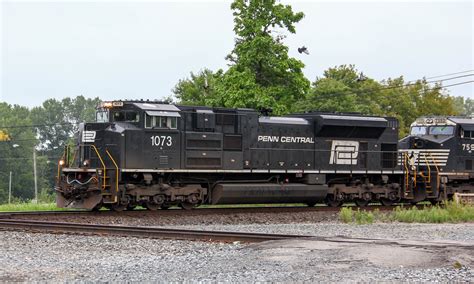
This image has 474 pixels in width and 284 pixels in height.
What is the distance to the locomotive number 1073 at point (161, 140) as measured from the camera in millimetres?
21094

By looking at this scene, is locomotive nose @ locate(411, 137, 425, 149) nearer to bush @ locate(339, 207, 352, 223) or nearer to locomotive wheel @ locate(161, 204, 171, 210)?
bush @ locate(339, 207, 352, 223)

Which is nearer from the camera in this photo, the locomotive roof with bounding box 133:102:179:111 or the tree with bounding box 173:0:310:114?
the locomotive roof with bounding box 133:102:179:111

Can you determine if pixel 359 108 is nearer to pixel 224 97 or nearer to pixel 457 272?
pixel 224 97

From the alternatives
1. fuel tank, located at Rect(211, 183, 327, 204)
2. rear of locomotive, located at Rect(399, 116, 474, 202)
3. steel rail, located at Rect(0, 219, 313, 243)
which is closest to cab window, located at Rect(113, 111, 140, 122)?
fuel tank, located at Rect(211, 183, 327, 204)

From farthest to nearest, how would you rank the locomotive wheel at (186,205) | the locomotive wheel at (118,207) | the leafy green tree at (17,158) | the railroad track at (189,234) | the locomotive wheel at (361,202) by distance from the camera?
the leafy green tree at (17,158)
the locomotive wheel at (361,202)
the locomotive wheel at (186,205)
the locomotive wheel at (118,207)
the railroad track at (189,234)

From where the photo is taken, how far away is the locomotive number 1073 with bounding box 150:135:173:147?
21.1 meters

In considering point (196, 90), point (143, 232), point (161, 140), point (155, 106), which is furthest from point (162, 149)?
point (196, 90)

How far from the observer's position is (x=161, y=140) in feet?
69.7

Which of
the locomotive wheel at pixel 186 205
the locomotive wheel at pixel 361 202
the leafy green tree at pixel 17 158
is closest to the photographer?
the locomotive wheel at pixel 186 205

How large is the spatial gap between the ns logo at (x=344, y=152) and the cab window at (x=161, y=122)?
6.04 meters

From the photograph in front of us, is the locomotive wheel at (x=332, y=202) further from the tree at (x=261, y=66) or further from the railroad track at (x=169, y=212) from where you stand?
the tree at (x=261, y=66)

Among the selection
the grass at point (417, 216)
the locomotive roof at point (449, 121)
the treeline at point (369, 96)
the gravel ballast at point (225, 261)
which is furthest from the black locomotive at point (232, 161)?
the treeline at point (369, 96)

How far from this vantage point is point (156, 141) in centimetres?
2114

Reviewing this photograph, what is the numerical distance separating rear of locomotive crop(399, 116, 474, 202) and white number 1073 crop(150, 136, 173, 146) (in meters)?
9.41
